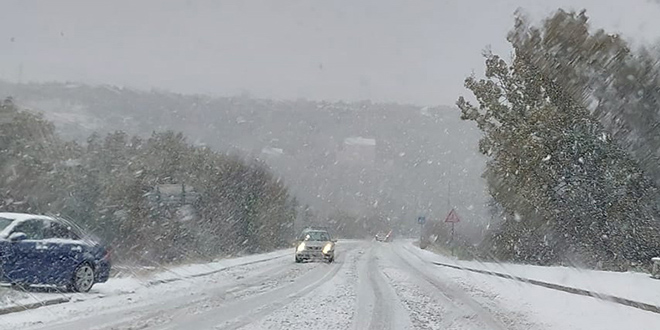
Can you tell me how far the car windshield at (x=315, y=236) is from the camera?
3681 cm

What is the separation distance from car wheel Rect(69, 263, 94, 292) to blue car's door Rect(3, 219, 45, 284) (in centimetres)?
84

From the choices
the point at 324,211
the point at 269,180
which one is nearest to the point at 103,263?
the point at 269,180

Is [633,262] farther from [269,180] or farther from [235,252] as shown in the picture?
[269,180]

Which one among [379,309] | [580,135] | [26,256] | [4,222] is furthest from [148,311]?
[580,135]

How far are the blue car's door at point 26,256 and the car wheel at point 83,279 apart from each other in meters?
0.84

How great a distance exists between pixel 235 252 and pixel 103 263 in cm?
3451

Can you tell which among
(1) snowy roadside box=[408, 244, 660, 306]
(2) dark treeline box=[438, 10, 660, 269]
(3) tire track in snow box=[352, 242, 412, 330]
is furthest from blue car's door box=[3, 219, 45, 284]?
(2) dark treeline box=[438, 10, 660, 269]

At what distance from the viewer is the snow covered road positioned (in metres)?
11.8

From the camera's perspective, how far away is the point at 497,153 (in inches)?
1148

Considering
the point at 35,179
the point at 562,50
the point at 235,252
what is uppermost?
the point at 562,50

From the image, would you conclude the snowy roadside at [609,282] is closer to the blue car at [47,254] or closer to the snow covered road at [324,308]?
the snow covered road at [324,308]

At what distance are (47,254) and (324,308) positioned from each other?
214 inches

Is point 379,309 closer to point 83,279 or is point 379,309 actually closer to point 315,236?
point 83,279

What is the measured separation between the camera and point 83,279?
50.5ft
